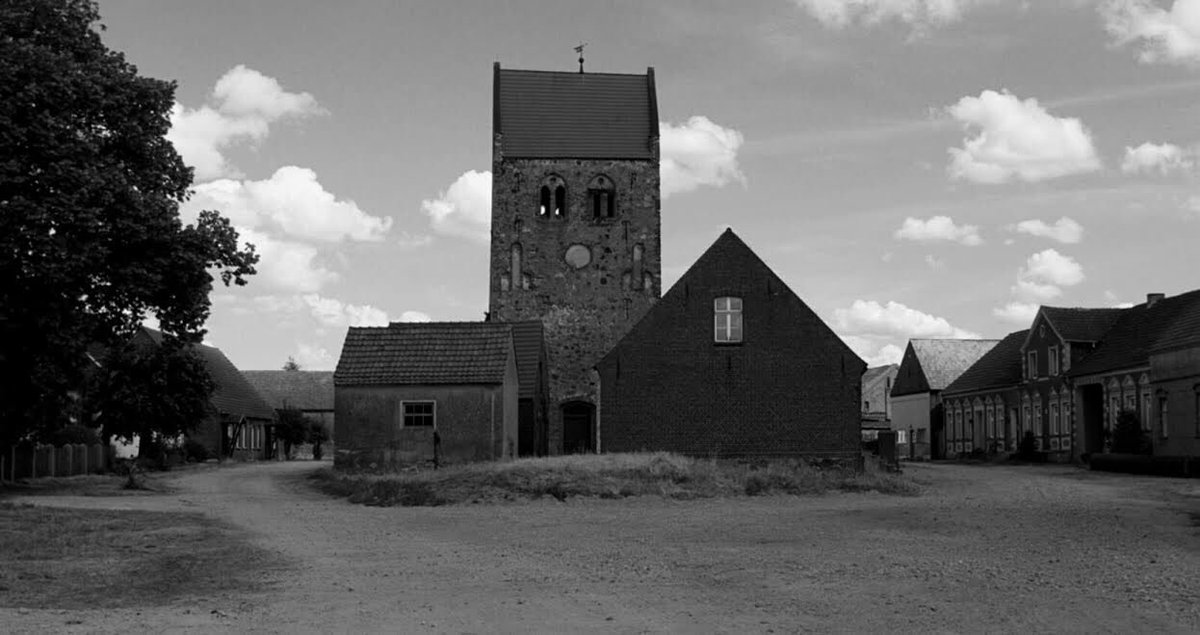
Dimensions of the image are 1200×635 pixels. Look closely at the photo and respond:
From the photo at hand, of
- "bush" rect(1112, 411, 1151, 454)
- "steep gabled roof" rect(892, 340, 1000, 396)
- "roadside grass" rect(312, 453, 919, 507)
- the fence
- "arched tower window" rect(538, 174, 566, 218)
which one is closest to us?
"roadside grass" rect(312, 453, 919, 507)

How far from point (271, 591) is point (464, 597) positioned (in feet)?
6.92

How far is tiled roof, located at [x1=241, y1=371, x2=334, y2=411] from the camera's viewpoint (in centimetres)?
10088

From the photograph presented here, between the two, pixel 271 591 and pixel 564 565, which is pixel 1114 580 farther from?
pixel 271 591

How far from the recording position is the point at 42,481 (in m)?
36.8

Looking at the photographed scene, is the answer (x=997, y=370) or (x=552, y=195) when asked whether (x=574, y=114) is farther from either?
(x=997, y=370)

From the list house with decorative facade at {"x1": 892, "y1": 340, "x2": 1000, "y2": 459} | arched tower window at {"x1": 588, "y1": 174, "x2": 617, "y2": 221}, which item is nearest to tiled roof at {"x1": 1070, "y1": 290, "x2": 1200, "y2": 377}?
house with decorative facade at {"x1": 892, "y1": 340, "x2": 1000, "y2": 459}

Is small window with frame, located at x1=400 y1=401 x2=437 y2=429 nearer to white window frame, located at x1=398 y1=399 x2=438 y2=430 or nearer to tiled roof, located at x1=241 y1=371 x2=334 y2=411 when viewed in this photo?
white window frame, located at x1=398 y1=399 x2=438 y2=430

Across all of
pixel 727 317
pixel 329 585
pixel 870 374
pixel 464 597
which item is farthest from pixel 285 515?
pixel 870 374

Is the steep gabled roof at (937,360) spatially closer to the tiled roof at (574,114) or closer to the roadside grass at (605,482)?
the tiled roof at (574,114)

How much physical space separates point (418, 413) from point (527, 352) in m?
10.7

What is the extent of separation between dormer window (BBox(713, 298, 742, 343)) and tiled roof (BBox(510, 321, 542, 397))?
35.3 feet

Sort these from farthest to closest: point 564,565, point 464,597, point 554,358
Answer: point 554,358 → point 564,565 → point 464,597

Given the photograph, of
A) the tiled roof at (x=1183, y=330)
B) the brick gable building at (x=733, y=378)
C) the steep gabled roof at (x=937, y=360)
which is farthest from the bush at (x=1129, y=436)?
the steep gabled roof at (x=937, y=360)

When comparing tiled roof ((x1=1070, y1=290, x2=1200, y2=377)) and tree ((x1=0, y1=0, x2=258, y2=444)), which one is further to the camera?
tiled roof ((x1=1070, y1=290, x2=1200, y2=377))
